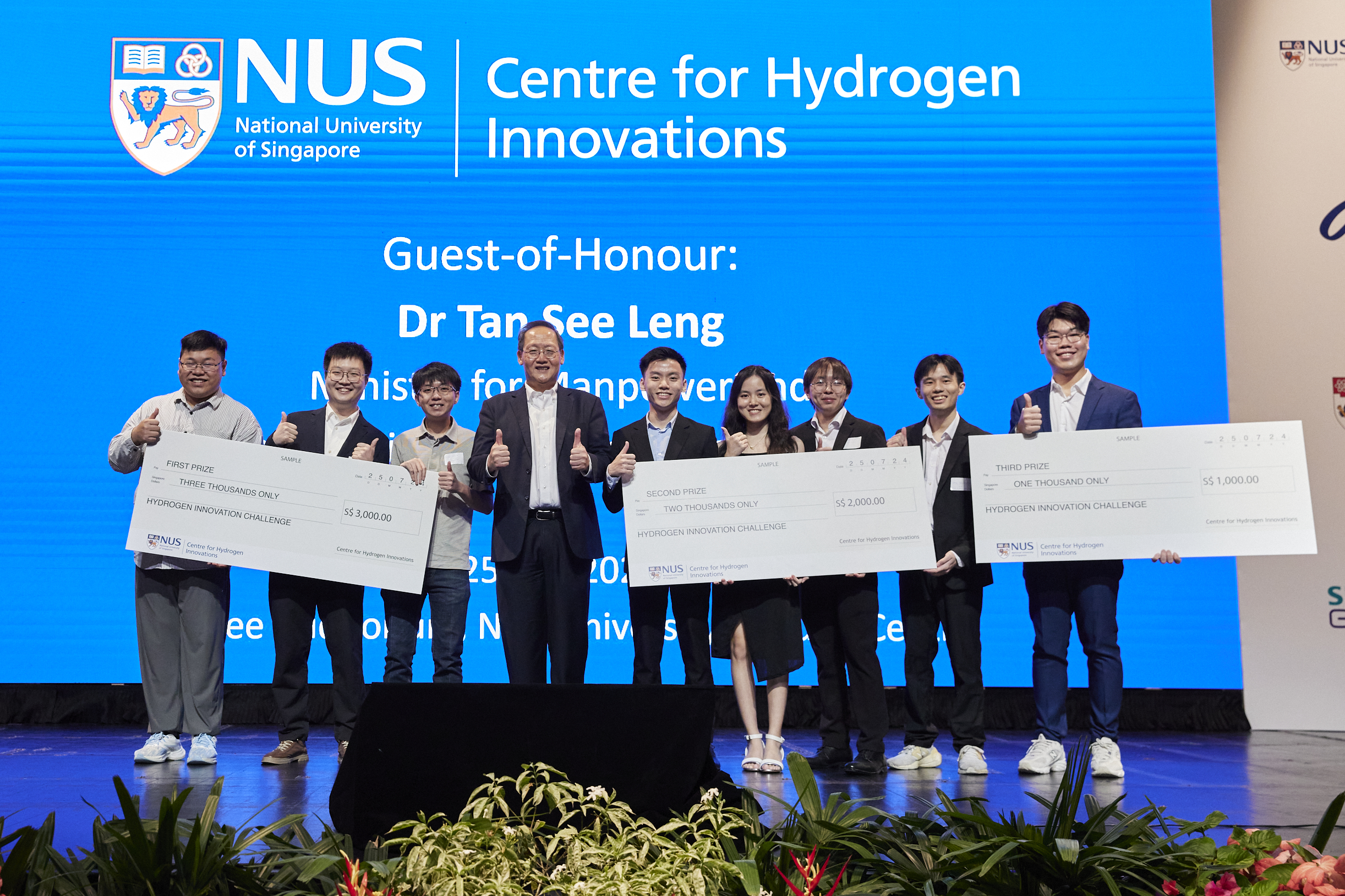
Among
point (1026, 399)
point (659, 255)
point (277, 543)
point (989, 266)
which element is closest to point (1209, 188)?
point (989, 266)

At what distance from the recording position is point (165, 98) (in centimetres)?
514

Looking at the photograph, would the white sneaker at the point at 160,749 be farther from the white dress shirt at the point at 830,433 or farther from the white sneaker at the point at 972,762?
the white sneaker at the point at 972,762

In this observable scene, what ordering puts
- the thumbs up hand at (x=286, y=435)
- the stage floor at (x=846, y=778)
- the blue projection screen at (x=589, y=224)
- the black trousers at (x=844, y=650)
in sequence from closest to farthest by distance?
the stage floor at (x=846, y=778), the black trousers at (x=844, y=650), the thumbs up hand at (x=286, y=435), the blue projection screen at (x=589, y=224)

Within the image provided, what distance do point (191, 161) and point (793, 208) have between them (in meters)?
2.96

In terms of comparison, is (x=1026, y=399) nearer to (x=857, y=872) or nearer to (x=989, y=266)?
(x=989, y=266)

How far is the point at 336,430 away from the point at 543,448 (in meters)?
0.87

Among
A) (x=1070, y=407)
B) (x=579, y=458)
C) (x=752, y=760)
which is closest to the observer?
(x=752, y=760)

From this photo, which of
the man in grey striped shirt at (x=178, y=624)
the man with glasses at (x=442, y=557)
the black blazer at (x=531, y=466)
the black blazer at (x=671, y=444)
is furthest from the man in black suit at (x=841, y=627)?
the man in grey striped shirt at (x=178, y=624)

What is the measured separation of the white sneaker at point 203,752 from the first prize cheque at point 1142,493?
2.94 metres

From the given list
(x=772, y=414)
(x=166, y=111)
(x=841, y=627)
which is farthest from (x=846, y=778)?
(x=166, y=111)

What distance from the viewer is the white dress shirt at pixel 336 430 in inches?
165

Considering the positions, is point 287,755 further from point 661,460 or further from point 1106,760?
point 1106,760

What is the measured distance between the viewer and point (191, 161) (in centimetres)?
515

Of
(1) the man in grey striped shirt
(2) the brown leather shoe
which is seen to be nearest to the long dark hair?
(1) the man in grey striped shirt
